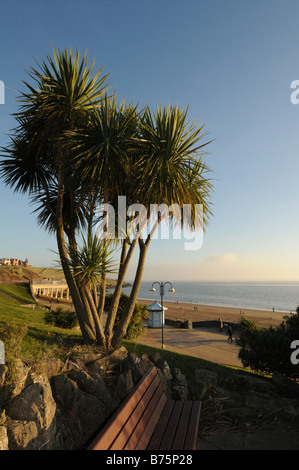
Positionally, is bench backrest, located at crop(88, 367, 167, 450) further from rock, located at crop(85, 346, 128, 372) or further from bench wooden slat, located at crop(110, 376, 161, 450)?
rock, located at crop(85, 346, 128, 372)

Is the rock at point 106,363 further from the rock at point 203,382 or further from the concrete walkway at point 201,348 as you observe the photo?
the concrete walkway at point 201,348

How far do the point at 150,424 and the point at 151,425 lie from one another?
26mm

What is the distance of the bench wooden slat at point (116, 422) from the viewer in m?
2.65

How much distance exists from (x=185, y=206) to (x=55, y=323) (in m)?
9.22

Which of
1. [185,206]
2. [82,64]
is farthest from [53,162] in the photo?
[185,206]

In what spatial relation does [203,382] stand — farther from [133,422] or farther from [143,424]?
[133,422]

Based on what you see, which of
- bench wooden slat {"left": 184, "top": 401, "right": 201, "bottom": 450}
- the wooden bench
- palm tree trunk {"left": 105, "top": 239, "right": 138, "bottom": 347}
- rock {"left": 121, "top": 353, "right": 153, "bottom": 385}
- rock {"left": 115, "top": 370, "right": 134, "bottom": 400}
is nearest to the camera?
the wooden bench

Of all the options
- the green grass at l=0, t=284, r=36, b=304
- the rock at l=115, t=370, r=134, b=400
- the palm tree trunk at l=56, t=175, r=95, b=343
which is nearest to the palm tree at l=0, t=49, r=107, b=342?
the palm tree trunk at l=56, t=175, r=95, b=343

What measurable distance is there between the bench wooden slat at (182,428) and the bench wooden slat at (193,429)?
45 millimetres

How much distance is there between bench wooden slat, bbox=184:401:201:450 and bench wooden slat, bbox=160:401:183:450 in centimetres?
18

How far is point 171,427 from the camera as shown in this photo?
12.8 ft

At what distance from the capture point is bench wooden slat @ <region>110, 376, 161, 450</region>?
2.91 m

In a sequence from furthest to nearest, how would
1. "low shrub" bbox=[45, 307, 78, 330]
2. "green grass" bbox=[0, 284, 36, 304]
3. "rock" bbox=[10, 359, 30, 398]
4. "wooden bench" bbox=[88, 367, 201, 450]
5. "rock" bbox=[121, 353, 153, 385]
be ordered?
"green grass" bbox=[0, 284, 36, 304] < "low shrub" bbox=[45, 307, 78, 330] < "rock" bbox=[121, 353, 153, 385] < "rock" bbox=[10, 359, 30, 398] < "wooden bench" bbox=[88, 367, 201, 450]

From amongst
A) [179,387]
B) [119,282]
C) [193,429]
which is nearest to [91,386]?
[193,429]
